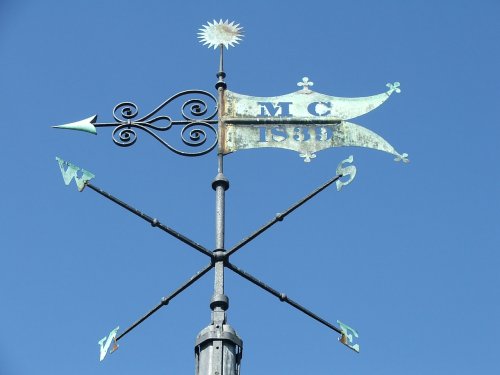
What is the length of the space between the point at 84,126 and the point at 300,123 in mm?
1451

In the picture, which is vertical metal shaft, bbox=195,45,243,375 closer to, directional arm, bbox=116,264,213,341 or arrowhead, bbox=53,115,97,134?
directional arm, bbox=116,264,213,341

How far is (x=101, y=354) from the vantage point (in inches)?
227

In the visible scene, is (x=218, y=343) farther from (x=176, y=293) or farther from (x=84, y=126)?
(x=84, y=126)

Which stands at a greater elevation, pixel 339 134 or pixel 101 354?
pixel 339 134

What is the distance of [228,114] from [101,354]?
168 cm

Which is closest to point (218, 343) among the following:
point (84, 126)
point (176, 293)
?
point (176, 293)

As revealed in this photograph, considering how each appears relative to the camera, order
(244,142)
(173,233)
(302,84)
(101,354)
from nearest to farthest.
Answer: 1. (173,233)
2. (101,354)
3. (244,142)
4. (302,84)

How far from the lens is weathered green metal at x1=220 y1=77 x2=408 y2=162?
6238 millimetres

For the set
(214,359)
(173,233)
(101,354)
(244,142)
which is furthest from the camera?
(244,142)

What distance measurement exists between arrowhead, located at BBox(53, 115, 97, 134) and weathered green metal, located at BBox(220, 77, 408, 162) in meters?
0.95

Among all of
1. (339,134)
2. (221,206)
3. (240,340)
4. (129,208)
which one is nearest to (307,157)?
(339,134)

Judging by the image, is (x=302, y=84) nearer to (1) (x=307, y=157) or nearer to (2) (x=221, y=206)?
(1) (x=307, y=157)

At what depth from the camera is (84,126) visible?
6617mm

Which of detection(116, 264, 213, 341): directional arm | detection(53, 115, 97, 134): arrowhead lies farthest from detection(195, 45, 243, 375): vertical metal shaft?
detection(53, 115, 97, 134): arrowhead
